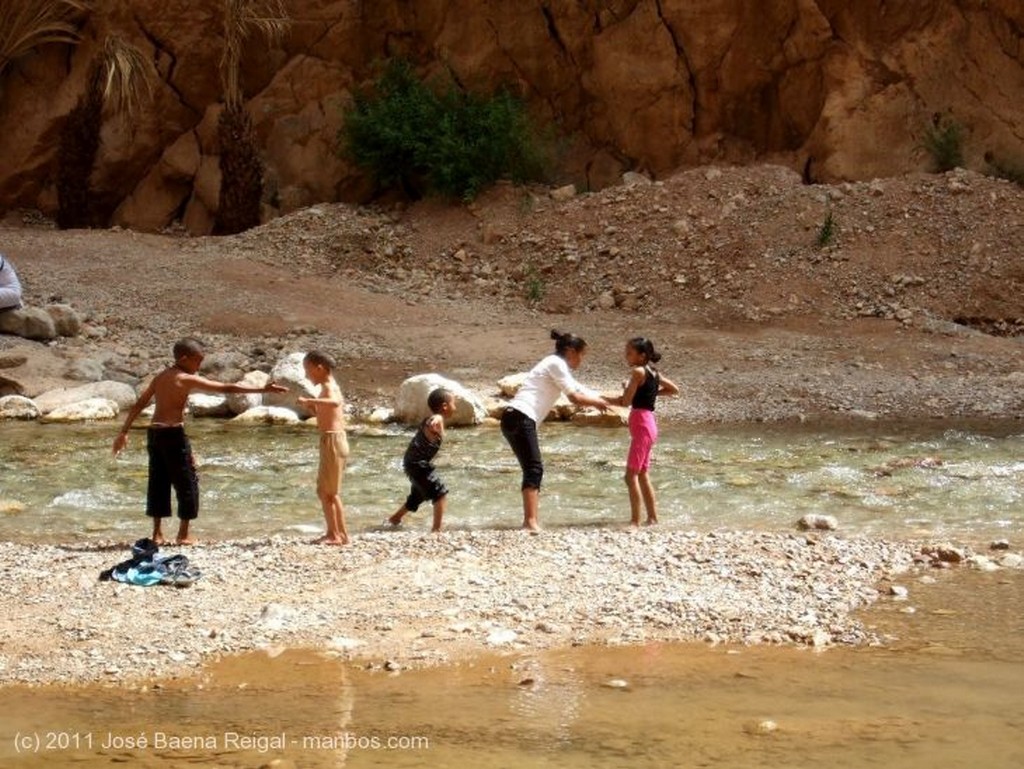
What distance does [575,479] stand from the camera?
11016mm

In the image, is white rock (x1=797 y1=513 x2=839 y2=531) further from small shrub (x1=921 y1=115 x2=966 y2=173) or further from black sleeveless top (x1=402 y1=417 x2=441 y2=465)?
small shrub (x1=921 y1=115 x2=966 y2=173)

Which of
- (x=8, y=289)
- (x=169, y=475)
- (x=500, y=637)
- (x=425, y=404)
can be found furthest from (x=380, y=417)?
(x=500, y=637)

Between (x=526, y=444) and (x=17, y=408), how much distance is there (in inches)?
277

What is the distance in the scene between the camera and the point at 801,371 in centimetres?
1553

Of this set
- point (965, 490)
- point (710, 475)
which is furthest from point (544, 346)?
point (965, 490)

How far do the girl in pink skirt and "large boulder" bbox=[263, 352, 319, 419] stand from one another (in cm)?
526

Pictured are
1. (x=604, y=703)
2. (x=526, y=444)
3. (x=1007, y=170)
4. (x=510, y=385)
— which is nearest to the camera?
(x=604, y=703)

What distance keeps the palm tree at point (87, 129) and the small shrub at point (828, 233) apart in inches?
455

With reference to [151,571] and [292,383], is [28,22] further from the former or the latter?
[151,571]

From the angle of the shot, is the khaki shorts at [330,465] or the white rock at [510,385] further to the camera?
the white rock at [510,385]

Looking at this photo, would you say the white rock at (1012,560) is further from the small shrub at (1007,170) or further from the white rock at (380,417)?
the small shrub at (1007,170)

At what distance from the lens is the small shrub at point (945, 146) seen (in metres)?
20.8

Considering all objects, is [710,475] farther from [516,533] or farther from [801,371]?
[801,371]

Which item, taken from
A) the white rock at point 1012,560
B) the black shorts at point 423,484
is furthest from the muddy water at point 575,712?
the black shorts at point 423,484
